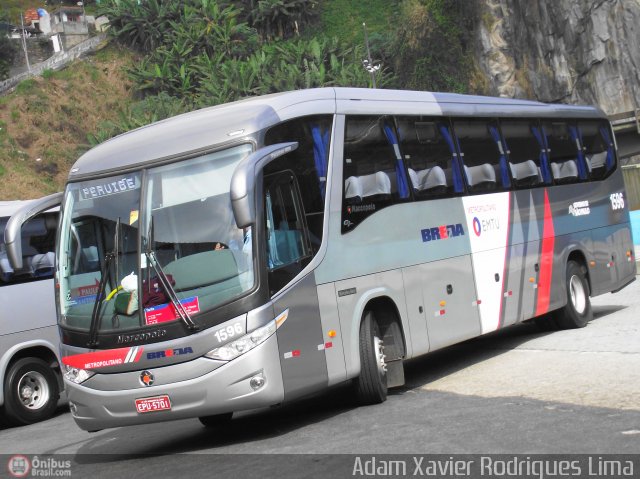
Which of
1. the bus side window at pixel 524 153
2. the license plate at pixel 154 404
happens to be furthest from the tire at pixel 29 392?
the bus side window at pixel 524 153

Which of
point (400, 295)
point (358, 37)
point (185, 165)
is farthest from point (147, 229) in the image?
point (358, 37)

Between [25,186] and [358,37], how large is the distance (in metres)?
31.7

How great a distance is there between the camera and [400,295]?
37.5 feet

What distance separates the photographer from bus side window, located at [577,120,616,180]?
665 inches

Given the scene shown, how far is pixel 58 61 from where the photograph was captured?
290 feet

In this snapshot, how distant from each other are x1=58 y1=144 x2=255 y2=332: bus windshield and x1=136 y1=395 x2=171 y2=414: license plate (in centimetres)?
68

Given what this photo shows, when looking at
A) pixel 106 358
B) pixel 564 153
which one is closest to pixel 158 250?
pixel 106 358

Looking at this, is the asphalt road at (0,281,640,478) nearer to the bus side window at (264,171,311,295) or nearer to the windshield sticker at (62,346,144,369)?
the windshield sticker at (62,346,144,369)

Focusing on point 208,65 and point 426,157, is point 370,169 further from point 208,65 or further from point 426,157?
point 208,65

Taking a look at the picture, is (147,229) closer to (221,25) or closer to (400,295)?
(400,295)

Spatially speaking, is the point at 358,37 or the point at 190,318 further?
the point at 358,37

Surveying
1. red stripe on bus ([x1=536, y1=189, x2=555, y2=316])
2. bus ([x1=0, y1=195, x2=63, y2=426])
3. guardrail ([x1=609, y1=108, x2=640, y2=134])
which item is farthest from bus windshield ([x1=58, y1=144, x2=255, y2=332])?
guardrail ([x1=609, y1=108, x2=640, y2=134])

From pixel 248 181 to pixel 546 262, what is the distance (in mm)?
7589

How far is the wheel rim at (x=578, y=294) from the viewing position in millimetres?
15656
